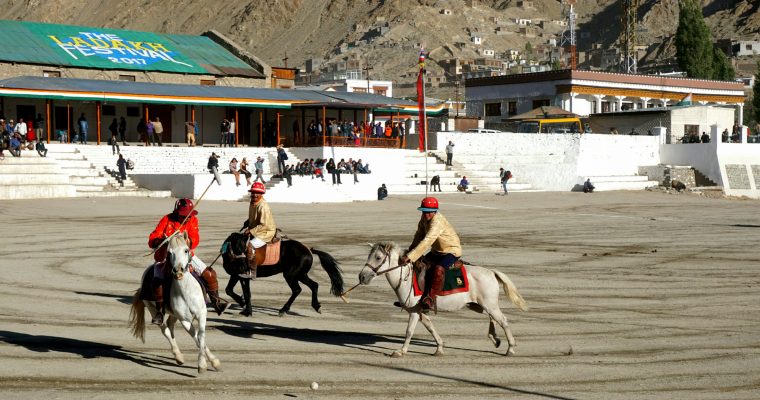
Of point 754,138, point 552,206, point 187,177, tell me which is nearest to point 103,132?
point 187,177

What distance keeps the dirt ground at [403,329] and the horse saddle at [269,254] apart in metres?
0.81

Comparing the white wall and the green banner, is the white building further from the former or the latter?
the green banner

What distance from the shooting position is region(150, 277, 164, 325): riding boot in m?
10.7

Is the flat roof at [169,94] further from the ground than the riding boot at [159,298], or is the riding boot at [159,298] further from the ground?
the flat roof at [169,94]

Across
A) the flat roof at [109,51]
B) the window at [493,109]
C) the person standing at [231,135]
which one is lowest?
the person standing at [231,135]

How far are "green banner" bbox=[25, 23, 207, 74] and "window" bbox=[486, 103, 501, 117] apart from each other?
2053 centimetres

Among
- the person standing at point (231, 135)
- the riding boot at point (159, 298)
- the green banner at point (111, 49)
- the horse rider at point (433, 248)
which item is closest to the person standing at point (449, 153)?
the person standing at point (231, 135)

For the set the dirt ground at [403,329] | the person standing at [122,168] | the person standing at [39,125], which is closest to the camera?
the dirt ground at [403,329]

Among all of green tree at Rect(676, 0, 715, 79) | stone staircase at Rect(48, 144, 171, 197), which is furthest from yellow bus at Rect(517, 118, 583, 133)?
green tree at Rect(676, 0, 715, 79)

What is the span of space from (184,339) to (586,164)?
40.5 m

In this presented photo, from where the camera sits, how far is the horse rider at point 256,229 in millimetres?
13805

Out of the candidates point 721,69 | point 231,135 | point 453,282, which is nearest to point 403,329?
point 453,282

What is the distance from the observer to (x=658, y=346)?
1209 cm

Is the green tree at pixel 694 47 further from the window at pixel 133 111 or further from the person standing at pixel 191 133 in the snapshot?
the person standing at pixel 191 133
